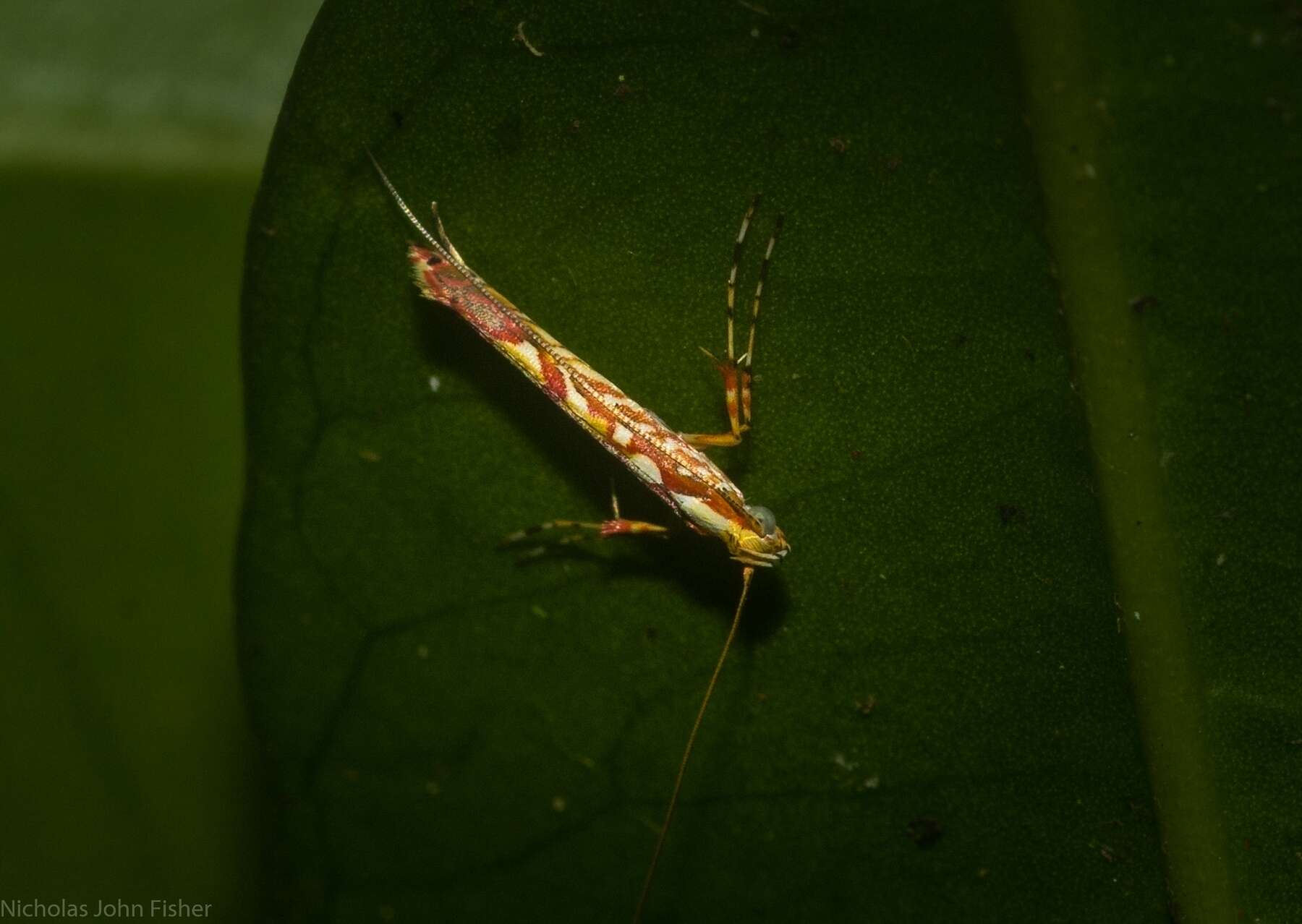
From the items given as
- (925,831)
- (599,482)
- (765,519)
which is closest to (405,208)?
(599,482)

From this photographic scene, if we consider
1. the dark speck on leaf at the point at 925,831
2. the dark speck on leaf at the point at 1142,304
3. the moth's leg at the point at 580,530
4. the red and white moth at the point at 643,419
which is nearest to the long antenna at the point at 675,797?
the red and white moth at the point at 643,419

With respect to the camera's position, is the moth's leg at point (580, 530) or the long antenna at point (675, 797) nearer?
the long antenna at point (675, 797)

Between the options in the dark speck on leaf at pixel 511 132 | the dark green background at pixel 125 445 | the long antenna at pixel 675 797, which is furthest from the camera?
the dark green background at pixel 125 445

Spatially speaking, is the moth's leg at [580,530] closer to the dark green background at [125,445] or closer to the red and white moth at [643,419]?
the red and white moth at [643,419]

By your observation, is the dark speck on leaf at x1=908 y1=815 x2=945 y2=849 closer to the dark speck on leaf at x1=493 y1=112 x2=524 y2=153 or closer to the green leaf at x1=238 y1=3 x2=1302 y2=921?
the green leaf at x1=238 y1=3 x2=1302 y2=921

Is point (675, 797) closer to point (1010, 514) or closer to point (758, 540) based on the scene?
point (758, 540)

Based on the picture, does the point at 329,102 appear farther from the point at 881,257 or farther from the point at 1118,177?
the point at 1118,177

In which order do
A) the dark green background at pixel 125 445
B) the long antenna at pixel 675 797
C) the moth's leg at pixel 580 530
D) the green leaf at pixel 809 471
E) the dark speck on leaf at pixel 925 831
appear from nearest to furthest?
the green leaf at pixel 809 471 < the dark speck on leaf at pixel 925 831 < the long antenna at pixel 675 797 < the moth's leg at pixel 580 530 < the dark green background at pixel 125 445
